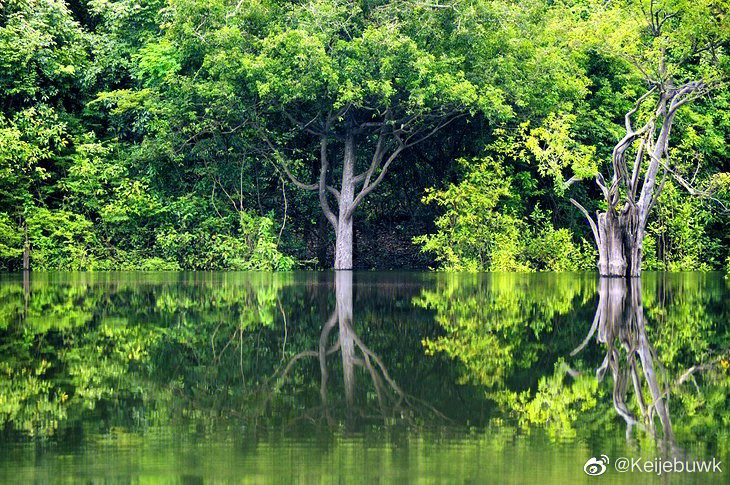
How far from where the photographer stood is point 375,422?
3.72m

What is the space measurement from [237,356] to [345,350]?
0.64 meters

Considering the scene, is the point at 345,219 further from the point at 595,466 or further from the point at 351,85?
the point at 595,466

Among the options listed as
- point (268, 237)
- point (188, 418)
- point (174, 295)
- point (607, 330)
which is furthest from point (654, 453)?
point (268, 237)

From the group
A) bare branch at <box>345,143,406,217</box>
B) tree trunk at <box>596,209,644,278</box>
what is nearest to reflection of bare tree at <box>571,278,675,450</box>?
tree trunk at <box>596,209,644,278</box>

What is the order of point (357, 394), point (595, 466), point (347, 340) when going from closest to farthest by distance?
point (595, 466), point (357, 394), point (347, 340)

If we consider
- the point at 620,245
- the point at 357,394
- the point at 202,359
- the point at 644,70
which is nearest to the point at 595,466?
the point at 357,394

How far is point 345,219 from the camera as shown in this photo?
810 inches

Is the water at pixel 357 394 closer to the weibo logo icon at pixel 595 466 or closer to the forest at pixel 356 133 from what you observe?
the weibo logo icon at pixel 595 466

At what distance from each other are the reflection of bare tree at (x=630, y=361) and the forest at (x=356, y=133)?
888 cm

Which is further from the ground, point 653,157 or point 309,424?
point 653,157

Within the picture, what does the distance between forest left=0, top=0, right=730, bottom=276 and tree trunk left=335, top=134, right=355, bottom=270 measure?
4cm

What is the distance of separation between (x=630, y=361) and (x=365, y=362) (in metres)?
1.45

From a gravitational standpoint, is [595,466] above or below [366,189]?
below

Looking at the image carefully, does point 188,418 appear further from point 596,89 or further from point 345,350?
point 596,89
